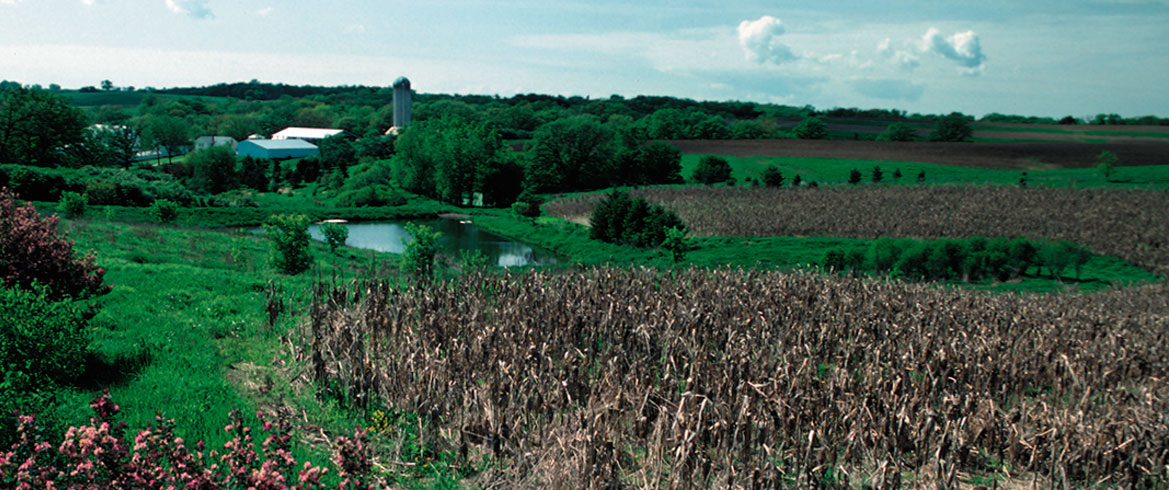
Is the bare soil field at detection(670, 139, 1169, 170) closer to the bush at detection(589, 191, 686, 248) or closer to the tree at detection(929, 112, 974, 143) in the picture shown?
the tree at detection(929, 112, 974, 143)

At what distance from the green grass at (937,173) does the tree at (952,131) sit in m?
19.2

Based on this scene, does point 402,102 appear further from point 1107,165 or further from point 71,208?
point 1107,165

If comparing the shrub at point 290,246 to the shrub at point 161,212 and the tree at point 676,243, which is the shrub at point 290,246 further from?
the shrub at point 161,212

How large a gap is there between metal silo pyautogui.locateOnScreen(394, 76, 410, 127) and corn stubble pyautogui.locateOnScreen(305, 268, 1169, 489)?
12058cm

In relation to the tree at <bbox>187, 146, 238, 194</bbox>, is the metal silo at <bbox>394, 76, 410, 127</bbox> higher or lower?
higher

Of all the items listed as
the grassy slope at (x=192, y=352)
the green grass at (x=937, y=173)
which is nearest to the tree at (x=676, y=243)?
the grassy slope at (x=192, y=352)

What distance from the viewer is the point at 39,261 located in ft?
36.0

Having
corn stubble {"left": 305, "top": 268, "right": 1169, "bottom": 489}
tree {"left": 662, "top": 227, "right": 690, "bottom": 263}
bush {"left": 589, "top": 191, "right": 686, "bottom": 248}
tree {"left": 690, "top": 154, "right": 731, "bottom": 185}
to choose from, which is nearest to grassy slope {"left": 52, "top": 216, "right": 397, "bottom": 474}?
corn stubble {"left": 305, "top": 268, "right": 1169, "bottom": 489}

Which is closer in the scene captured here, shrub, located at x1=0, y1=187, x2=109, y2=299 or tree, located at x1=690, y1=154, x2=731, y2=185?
shrub, located at x1=0, y1=187, x2=109, y2=299

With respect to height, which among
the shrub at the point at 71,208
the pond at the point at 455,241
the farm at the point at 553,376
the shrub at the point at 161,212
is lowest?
the pond at the point at 455,241

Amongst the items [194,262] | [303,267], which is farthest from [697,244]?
[194,262]

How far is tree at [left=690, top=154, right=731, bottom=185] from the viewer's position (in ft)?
222

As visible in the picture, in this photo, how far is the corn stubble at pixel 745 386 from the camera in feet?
23.7

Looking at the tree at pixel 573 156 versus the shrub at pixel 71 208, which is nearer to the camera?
the shrub at pixel 71 208
